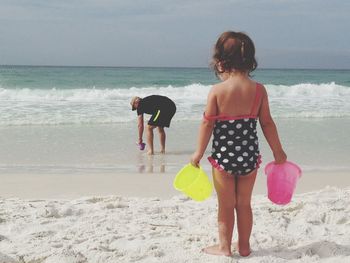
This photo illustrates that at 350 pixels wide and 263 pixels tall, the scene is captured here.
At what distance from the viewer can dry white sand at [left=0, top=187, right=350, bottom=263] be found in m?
3.51

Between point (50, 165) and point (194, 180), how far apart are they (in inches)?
163

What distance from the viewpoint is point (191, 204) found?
4.90 metres

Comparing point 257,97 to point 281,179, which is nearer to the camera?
point 257,97

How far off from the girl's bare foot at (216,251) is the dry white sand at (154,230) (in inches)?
1.9

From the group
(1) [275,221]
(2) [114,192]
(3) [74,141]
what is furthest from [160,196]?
(3) [74,141]

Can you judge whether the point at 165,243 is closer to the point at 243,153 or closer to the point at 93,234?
the point at 93,234

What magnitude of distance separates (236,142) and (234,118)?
149 millimetres

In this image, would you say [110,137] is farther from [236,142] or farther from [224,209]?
[236,142]

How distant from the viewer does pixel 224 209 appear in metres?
3.43

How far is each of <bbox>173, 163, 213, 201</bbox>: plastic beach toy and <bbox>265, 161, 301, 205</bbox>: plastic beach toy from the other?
1.36 ft

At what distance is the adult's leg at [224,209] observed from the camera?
3334 millimetres

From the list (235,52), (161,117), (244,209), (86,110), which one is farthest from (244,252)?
(86,110)

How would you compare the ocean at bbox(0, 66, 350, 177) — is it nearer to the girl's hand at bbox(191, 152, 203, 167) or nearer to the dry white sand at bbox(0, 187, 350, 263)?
the girl's hand at bbox(191, 152, 203, 167)

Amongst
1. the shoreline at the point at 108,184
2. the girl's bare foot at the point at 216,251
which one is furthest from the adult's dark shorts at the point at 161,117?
the girl's bare foot at the point at 216,251
